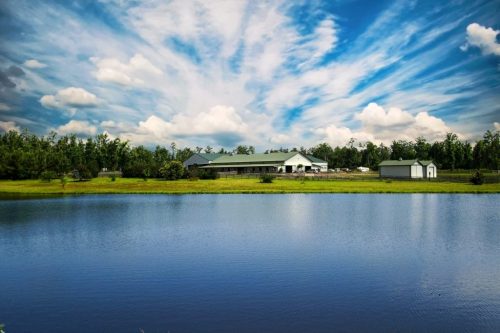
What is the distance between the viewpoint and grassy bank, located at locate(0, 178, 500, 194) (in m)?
71.8

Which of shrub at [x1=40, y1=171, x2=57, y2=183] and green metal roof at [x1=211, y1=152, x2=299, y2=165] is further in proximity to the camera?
green metal roof at [x1=211, y1=152, x2=299, y2=165]

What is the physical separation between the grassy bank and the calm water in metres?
37.0

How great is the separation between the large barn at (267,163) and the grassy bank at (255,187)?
103 feet

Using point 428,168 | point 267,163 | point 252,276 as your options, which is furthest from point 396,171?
point 252,276

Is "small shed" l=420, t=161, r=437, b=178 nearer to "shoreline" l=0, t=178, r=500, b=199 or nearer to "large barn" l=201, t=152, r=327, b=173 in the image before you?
"shoreline" l=0, t=178, r=500, b=199

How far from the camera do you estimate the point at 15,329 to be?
1316 centimetres

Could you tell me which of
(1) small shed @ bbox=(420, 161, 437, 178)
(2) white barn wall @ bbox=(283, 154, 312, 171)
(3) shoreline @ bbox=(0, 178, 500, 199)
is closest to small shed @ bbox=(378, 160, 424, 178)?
(1) small shed @ bbox=(420, 161, 437, 178)

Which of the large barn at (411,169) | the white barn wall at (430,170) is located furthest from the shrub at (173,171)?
the white barn wall at (430,170)

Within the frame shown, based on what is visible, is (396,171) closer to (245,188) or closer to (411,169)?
(411,169)

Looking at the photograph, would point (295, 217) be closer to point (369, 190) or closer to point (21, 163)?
point (369, 190)

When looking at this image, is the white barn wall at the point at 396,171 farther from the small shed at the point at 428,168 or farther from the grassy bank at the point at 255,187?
the grassy bank at the point at 255,187

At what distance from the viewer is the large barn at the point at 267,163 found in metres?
122

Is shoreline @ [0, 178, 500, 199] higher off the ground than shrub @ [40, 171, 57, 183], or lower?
lower

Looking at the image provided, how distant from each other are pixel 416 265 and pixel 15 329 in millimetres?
17181
